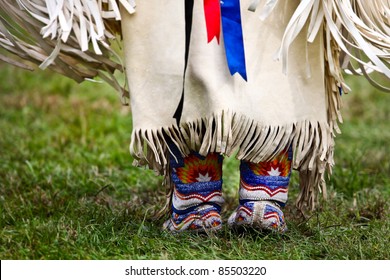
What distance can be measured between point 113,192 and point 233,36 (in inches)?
39.4

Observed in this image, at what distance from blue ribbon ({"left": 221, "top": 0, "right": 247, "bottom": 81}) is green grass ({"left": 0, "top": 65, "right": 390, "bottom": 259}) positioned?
19.0 inches

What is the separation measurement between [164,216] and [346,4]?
34.6 inches

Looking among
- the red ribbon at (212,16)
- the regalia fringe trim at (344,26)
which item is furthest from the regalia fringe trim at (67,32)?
the regalia fringe trim at (344,26)

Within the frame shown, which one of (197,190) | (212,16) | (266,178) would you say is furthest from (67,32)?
(266,178)

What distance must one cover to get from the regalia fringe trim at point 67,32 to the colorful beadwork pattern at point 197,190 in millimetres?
302

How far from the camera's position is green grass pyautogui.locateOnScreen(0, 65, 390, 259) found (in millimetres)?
2340

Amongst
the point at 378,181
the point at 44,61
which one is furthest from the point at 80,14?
the point at 378,181

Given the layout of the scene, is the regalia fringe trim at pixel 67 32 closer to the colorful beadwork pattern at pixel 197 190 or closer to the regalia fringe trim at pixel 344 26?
the colorful beadwork pattern at pixel 197 190

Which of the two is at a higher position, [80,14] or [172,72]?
[80,14]

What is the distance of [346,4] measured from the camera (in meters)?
2.32

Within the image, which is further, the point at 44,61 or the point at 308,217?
the point at 308,217

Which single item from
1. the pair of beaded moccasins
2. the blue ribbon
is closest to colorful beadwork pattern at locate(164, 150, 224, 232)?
the pair of beaded moccasins
